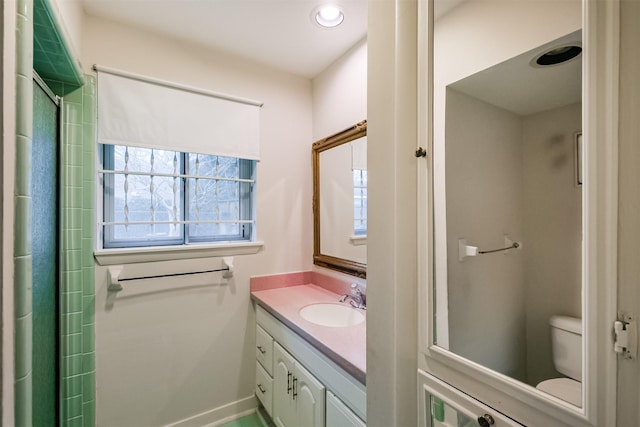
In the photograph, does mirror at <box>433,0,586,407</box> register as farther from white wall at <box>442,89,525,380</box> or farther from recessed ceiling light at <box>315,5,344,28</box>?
recessed ceiling light at <box>315,5,344,28</box>

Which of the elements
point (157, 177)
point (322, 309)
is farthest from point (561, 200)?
point (157, 177)

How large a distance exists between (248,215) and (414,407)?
5.16 feet

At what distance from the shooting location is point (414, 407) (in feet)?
2.53

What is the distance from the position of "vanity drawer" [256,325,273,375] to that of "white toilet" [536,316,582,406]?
1.46 m

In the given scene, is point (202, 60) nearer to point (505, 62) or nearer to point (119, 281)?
point (119, 281)

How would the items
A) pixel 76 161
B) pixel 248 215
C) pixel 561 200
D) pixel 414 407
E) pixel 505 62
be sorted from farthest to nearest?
1. pixel 248 215
2. pixel 76 161
3. pixel 414 407
4. pixel 505 62
5. pixel 561 200

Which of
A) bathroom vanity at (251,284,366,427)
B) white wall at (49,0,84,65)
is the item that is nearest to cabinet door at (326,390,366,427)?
bathroom vanity at (251,284,366,427)

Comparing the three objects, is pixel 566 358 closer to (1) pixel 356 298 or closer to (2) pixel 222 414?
(1) pixel 356 298

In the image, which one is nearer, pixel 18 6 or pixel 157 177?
pixel 18 6

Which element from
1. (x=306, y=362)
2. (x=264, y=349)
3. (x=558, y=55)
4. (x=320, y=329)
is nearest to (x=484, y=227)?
(x=558, y=55)

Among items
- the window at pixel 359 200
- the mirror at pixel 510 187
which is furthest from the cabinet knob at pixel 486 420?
the window at pixel 359 200

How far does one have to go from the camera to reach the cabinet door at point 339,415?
107cm

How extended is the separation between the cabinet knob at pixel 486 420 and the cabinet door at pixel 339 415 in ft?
1.83

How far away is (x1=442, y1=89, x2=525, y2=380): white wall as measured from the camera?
66cm
